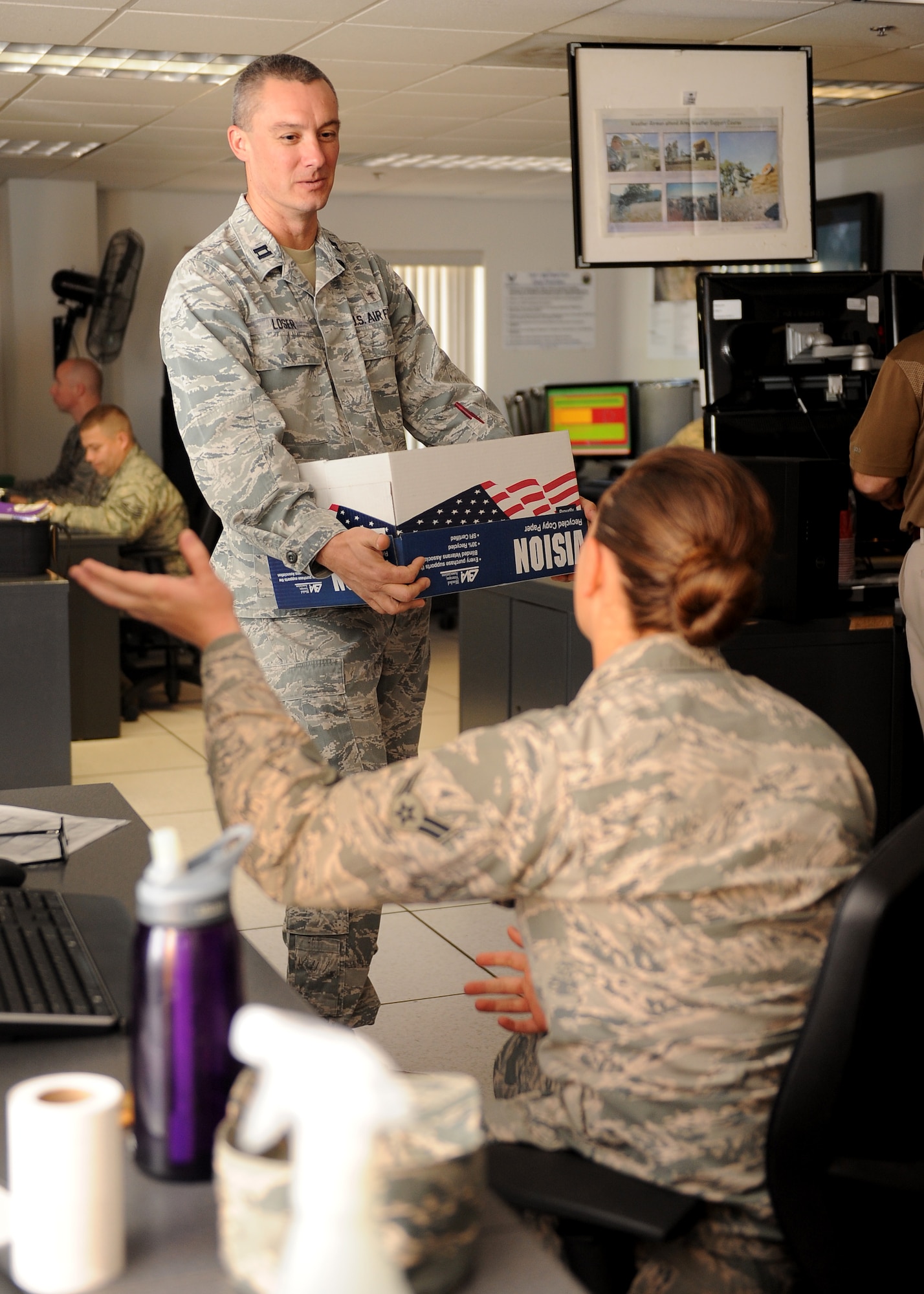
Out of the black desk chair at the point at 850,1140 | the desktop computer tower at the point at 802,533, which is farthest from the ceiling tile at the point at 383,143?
the black desk chair at the point at 850,1140

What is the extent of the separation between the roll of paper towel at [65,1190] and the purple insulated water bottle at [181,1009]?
8cm

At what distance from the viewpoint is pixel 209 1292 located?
0.76m

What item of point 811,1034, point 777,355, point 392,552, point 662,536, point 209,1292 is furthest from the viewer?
point 777,355

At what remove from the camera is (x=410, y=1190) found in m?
0.70

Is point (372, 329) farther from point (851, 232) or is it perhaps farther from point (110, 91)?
point (851, 232)

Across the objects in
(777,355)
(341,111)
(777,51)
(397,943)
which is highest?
(341,111)

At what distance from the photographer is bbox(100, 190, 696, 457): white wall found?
8.46 m

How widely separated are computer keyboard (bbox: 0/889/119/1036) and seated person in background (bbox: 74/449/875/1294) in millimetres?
169

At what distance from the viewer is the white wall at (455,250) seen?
8.46m

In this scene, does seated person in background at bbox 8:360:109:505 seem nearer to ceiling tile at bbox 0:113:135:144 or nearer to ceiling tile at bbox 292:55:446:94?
ceiling tile at bbox 0:113:135:144

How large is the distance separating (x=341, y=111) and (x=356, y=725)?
4560 mm

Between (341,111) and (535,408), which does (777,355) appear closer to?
(341,111)

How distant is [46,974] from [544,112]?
5650mm

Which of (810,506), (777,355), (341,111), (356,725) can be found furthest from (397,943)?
(341,111)
